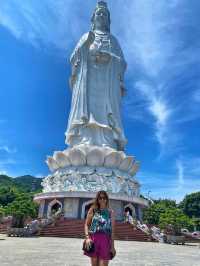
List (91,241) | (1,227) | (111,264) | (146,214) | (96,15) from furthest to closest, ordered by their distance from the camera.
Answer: (146,214), (96,15), (1,227), (111,264), (91,241)

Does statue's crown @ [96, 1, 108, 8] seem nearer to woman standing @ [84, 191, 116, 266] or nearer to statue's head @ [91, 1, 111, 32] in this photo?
statue's head @ [91, 1, 111, 32]

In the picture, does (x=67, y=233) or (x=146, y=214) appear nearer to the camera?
(x=67, y=233)

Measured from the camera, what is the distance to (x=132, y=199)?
24.9m

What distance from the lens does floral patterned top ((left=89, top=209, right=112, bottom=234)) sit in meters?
3.96

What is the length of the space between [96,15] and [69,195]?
64.1 ft

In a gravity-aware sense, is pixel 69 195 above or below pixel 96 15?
below

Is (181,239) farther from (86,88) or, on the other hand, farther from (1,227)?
(86,88)

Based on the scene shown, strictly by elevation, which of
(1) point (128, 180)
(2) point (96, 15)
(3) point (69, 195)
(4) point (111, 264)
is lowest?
(4) point (111, 264)

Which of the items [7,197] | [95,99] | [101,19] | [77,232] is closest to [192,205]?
[7,197]

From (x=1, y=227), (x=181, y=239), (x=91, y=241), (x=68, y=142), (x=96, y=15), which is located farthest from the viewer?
(x=96, y=15)

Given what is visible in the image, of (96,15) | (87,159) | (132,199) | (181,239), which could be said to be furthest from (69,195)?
(96,15)

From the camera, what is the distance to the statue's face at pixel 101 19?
1287 inches

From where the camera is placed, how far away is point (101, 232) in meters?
3.95

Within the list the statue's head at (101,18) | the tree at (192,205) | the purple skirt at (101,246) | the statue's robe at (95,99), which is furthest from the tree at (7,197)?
the purple skirt at (101,246)
